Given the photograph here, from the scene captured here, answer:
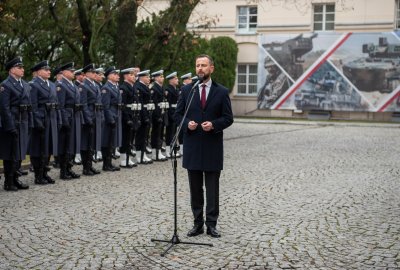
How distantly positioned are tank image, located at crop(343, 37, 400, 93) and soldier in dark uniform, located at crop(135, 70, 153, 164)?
2293cm

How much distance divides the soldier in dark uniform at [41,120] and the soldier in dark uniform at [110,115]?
201 centimetres

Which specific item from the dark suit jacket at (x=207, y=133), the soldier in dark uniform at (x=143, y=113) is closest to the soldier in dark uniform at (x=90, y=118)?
the soldier in dark uniform at (x=143, y=113)

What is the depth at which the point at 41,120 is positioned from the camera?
39.2 feet

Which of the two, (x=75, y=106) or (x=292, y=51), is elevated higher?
(x=292, y=51)

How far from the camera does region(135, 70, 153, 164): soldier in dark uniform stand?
1531 cm

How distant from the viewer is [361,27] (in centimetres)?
3681

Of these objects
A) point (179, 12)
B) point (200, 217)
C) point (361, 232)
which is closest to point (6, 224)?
point (200, 217)

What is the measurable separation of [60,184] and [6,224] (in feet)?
11.7

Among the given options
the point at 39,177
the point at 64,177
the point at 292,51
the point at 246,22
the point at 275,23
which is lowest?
the point at 64,177

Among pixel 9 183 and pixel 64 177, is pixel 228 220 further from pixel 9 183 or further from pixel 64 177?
pixel 64 177

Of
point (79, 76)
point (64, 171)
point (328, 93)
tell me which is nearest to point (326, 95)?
point (328, 93)

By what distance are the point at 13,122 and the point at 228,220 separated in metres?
4.63

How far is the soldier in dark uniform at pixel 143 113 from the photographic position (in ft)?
50.2

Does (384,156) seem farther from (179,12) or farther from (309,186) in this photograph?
(179,12)
